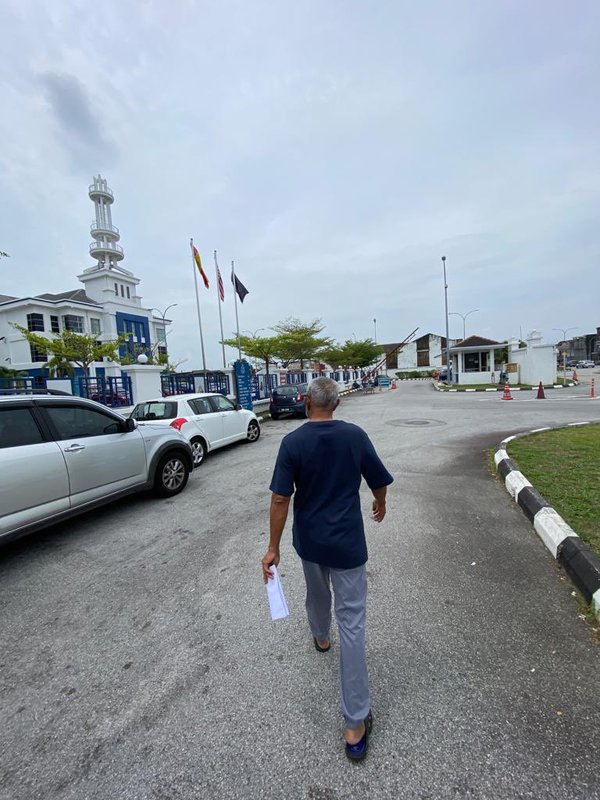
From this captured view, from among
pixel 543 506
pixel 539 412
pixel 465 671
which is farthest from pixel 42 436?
pixel 539 412

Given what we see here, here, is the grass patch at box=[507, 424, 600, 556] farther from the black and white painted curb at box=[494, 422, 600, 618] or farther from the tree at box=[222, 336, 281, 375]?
the tree at box=[222, 336, 281, 375]

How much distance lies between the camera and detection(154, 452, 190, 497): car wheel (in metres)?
5.54

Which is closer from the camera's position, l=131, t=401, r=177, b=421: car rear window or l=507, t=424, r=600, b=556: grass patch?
l=507, t=424, r=600, b=556: grass patch

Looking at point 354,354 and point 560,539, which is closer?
point 560,539

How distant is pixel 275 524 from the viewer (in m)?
1.95

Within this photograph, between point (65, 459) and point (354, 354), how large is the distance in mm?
40339

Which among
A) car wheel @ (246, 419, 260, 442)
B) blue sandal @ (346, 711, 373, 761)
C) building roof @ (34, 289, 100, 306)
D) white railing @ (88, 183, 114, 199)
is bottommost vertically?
blue sandal @ (346, 711, 373, 761)

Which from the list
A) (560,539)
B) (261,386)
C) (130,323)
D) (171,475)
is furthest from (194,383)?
(130,323)

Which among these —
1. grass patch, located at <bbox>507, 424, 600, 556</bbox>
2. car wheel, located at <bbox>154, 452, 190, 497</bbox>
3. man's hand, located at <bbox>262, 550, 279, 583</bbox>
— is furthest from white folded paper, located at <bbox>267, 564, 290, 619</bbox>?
car wheel, located at <bbox>154, 452, 190, 497</bbox>

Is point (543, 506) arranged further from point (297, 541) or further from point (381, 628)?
point (297, 541)

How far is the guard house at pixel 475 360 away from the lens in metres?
32.4

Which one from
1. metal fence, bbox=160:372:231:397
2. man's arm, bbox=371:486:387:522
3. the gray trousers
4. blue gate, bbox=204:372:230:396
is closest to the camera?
the gray trousers

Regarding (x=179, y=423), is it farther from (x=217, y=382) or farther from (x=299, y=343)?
(x=299, y=343)

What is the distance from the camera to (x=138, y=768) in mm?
1741
